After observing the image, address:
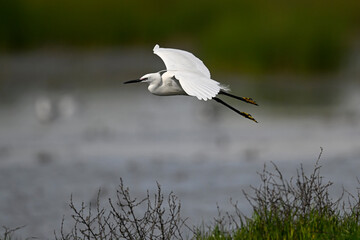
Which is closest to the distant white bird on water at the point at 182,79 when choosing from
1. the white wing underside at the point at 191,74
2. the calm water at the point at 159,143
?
the white wing underside at the point at 191,74

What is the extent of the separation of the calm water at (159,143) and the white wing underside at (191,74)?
7.72 feet

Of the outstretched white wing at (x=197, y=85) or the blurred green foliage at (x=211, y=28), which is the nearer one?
the outstretched white wing at (x=197, y=85)

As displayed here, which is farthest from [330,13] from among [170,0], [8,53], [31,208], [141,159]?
[31,208]

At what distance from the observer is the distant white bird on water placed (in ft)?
16.3

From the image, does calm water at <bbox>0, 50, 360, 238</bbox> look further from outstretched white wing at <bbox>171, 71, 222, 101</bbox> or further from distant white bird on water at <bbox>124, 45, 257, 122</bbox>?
outstretched white wing at <bbox>171, 71, 222, 101</bbox>

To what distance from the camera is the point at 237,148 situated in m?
12.3

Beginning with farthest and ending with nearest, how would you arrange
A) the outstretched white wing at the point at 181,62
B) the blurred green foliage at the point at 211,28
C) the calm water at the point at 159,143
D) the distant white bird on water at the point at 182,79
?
1. the blurred green foliage at the point at 211,28
2. the calm water at the point at 159,143
3. the outstretched white wing at the point at 181,62
4. the distant white bird on water at the point at 182,79

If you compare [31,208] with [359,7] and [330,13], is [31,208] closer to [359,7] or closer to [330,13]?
[330,13]

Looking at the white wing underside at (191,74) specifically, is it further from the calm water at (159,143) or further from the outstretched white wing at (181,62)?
the calm water at (159,143)

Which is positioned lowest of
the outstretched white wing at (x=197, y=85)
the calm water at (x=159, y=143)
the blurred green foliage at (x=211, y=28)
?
the outstretched white wing at (x=197, y=85)

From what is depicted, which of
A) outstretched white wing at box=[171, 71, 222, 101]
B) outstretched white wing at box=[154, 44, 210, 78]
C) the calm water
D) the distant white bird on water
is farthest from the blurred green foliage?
outstretched white wing at box=[171, 71, 222, 101]

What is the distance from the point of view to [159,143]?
12.5 metres

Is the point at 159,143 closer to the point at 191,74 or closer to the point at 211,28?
the point at 191,74

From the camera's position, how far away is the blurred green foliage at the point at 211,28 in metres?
19.9
